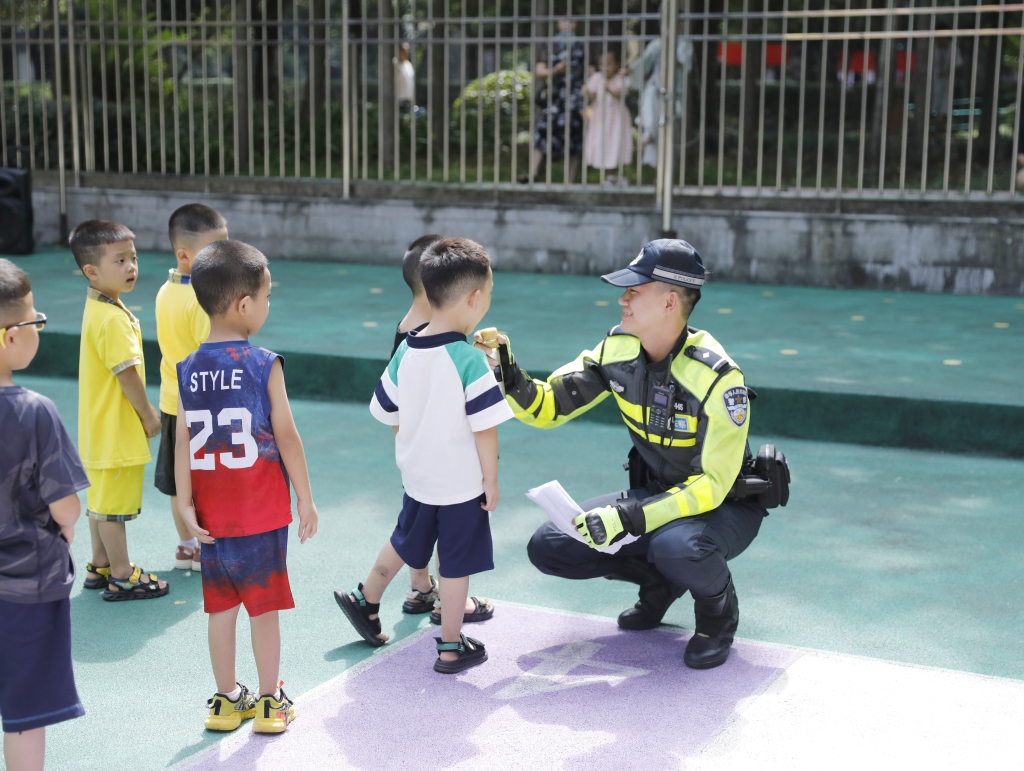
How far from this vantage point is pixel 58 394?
6859 millimetres

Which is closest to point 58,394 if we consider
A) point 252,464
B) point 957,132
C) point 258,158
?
Answer: point 252,464

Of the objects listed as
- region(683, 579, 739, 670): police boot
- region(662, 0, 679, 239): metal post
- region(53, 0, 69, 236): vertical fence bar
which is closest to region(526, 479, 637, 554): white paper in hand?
region(683, 579, 739, 670): police boot

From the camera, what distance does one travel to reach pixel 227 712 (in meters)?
2.96

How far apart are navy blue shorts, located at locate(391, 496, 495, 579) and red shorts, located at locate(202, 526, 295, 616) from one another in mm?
484

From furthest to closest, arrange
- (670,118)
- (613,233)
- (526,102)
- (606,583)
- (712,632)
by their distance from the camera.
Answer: (526,102) → (613,233) → (670,118) → (606,583) → (712,632)

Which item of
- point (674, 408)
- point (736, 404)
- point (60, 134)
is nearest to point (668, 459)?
point (674, 408)

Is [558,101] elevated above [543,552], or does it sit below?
above

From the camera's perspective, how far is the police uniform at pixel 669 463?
325 cm

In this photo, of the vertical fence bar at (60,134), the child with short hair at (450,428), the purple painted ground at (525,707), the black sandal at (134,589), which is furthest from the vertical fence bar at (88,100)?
the purple painted ground at (525,707)

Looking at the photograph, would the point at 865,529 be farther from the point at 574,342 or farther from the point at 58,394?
the point at 58,394

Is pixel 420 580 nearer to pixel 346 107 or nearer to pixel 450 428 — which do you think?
pixel 450 428

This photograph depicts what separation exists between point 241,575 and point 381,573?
1.94ft

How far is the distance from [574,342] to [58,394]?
303cm

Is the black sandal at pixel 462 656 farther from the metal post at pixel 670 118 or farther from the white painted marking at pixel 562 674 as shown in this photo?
the metal post at pixel 670 118
